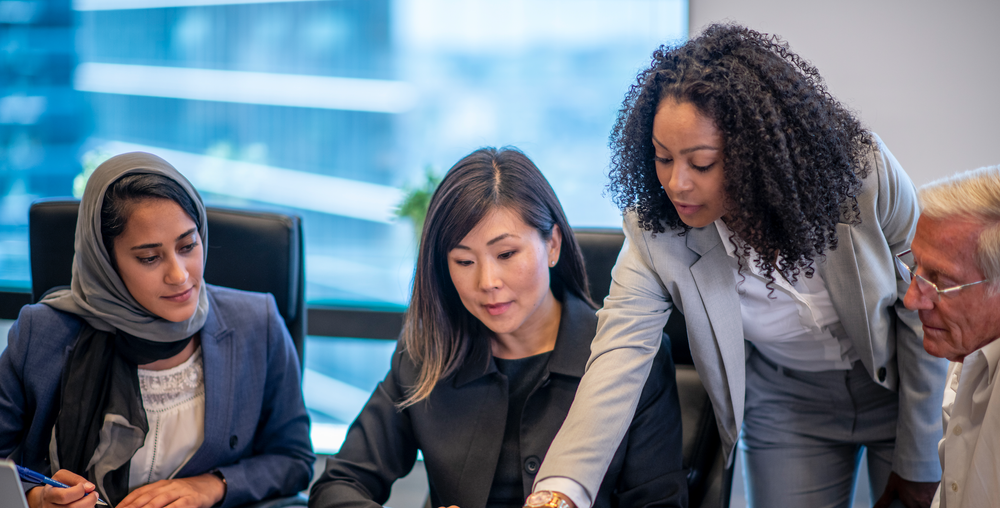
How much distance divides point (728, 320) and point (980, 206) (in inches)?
18.5

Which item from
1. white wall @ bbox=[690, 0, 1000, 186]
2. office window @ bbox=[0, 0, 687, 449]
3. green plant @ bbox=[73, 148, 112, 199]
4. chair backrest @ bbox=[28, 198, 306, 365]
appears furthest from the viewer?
green plant @ bbox=[73, 148, 112, 199]

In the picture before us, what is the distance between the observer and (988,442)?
1.02 meters

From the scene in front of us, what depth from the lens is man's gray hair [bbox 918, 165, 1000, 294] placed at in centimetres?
98

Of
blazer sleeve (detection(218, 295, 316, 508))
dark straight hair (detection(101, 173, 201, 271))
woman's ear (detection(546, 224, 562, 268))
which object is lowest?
blazer sleeve (detection(218, 295, 316, 508))

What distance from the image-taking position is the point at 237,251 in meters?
1.72

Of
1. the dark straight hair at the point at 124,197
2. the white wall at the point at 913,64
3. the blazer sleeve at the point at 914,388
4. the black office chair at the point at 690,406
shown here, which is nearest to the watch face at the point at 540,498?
the black office chair at the point at 690,406

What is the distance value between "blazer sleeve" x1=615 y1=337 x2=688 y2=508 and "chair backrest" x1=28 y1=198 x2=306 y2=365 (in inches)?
35.8

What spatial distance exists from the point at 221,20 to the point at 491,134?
1392mm

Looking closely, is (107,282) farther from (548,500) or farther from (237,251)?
(548,500)

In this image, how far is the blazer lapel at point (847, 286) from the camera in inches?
49.7

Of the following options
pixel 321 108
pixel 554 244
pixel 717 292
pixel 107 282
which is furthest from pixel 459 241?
pixel 321 108

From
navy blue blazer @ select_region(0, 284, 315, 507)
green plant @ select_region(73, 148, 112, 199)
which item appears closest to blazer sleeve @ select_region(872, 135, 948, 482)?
navy blue blazer @ select_region(0, 284, 315, 507)

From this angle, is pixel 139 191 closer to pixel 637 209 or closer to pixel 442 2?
pixel 637 209

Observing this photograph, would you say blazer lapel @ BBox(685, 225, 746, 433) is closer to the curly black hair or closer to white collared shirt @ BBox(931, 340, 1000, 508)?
the curly black hair
